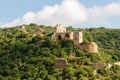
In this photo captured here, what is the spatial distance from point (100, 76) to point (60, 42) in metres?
12.6

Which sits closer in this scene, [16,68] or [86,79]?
[86,79]

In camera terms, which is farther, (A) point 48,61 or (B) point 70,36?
(B) point 70,36

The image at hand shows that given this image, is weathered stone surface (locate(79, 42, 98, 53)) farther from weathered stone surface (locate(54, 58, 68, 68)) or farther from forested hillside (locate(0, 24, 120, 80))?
weathered stone surface (locate(54, 58, 68, 68))

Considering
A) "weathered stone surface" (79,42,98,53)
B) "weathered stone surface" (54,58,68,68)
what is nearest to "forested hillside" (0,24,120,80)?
"weathered stone surface" (54,58,68,68)

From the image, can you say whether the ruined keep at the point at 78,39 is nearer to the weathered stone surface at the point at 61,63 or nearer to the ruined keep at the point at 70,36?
the ruined keep at the point at 70,36

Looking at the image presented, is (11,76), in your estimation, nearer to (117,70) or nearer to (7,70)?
(7,70)

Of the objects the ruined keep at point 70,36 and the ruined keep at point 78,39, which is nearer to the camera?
the ruined keep at point 78,39

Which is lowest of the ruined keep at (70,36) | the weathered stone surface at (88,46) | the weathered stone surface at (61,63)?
the weathered stone surface at (61,63)

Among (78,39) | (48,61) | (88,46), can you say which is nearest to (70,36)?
(78,39)

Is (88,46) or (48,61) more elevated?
(88,46)

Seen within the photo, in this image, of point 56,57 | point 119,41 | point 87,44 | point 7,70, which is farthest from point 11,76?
point 119,41

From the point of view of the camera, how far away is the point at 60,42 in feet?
355

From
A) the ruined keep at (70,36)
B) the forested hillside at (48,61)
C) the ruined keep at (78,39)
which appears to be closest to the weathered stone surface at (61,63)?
the forested hillside at (48,61)

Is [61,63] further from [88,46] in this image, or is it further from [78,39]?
[78,39]
